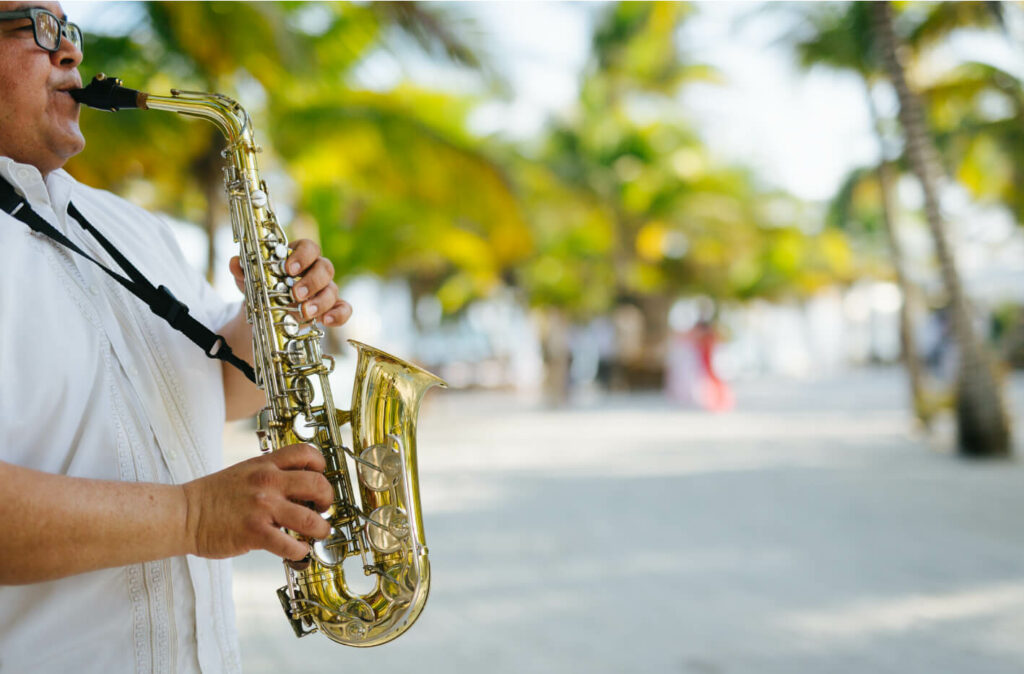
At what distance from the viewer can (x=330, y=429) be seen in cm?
183

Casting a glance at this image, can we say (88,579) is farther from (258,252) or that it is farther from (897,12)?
(897,12)

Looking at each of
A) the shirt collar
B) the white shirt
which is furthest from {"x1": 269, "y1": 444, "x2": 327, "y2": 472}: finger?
the shirt collar

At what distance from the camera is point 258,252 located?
187 cm

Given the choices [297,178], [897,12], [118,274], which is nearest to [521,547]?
[118,274]

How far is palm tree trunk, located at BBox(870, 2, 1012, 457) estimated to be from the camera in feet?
32.6

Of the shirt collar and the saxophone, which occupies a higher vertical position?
the shirt collar

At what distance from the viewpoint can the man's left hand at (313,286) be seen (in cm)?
171

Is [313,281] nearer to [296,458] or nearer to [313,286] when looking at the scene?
[313,286]

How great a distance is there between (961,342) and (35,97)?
407 inches

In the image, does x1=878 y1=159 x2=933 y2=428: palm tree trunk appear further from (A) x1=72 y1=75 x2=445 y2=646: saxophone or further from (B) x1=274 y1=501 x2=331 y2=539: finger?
(B) x1=274 y1=501 x2=331 y2=539: finger

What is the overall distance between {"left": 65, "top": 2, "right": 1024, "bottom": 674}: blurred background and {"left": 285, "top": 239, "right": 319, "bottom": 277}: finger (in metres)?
2.81

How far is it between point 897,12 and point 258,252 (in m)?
11.3

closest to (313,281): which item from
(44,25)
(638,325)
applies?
(44,25)

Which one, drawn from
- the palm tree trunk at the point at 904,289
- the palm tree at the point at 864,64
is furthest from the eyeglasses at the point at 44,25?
the palm tree trunk at the point at 904,289
